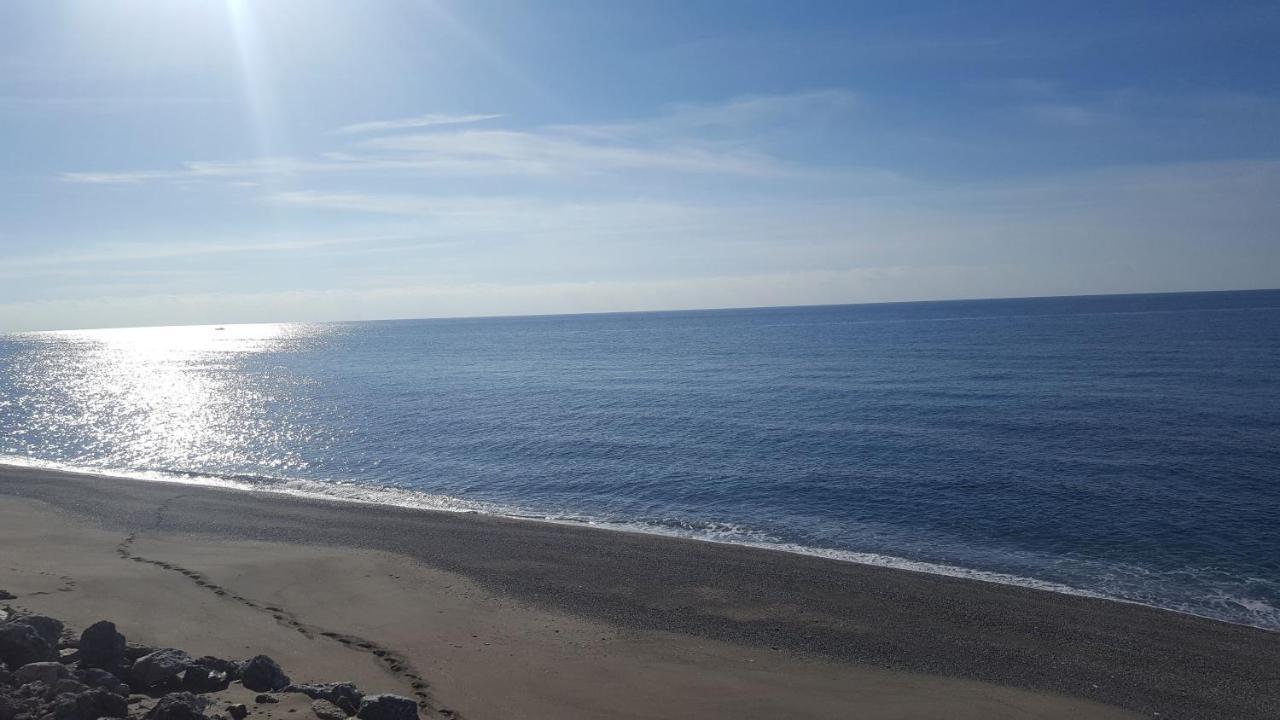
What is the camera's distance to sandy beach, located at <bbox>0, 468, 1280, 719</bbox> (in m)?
17.0

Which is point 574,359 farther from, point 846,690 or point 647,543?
point 846,690

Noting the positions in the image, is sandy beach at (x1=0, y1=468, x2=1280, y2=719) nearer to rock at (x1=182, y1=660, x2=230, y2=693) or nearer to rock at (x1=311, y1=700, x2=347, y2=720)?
rock at (x1=311, y1=700, x2=347, y2=720)

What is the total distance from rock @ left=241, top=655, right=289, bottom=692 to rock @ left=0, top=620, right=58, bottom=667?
3.39 meters

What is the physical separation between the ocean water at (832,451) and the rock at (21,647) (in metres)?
21.1

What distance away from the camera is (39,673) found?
12.4 metres

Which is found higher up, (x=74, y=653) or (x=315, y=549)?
(x=74, y=653)

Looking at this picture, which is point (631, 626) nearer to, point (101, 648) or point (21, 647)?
point (101, 648)

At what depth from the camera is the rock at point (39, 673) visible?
1236 centimetres

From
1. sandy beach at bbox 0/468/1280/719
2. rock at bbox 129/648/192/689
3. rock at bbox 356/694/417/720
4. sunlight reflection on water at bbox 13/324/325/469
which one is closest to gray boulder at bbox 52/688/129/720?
rock at bbox 129/648/192/689

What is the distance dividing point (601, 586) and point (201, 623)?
11315 millimetres

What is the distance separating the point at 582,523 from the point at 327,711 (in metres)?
19.9

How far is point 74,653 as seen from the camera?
14438 mm

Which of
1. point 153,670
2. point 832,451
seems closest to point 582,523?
point 832,451

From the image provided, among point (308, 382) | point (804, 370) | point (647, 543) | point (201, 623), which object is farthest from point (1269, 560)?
point (308, 382)
